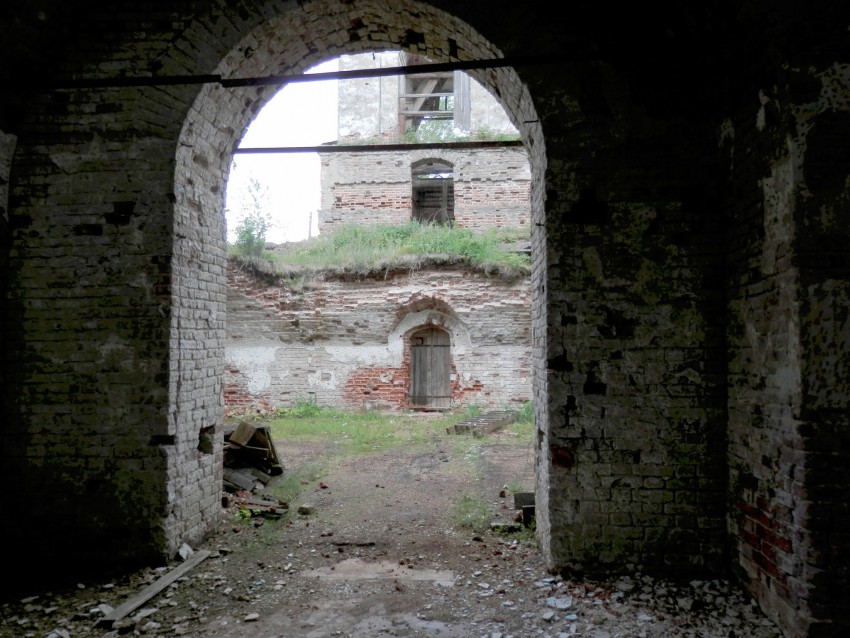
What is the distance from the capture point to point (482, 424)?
32.5 ft

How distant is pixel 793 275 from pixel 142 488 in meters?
4.70

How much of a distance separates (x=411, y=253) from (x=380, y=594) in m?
9.30

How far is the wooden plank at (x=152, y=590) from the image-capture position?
3.34 m

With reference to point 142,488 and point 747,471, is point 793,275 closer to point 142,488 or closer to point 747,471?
point 747,471

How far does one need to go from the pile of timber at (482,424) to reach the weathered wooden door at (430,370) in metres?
1.85

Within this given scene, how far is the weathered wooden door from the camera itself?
1262 cm

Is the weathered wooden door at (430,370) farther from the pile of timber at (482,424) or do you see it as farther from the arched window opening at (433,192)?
the arched window opening at (433,192)

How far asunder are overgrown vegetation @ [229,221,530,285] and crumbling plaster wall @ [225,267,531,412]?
0.29 m

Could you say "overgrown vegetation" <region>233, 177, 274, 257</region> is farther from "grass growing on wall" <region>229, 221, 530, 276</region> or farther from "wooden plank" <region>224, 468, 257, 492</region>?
"wooden plank" <region>224, 468, 257, 492</region>

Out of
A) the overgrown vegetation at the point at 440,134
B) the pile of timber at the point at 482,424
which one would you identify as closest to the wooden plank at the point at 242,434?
the pile of timber at the point at 482,424

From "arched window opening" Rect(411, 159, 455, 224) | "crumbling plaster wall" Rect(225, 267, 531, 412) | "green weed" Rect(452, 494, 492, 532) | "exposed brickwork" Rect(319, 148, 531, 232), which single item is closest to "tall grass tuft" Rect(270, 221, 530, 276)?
"crumbling plaster wall" Rect(225, 267, 531, 412)

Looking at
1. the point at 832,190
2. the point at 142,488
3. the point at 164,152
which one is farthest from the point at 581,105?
the point at 142,488

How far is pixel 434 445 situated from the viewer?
8945 millimetres

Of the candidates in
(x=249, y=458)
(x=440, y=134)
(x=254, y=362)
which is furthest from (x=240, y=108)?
(x=440, y=134)
